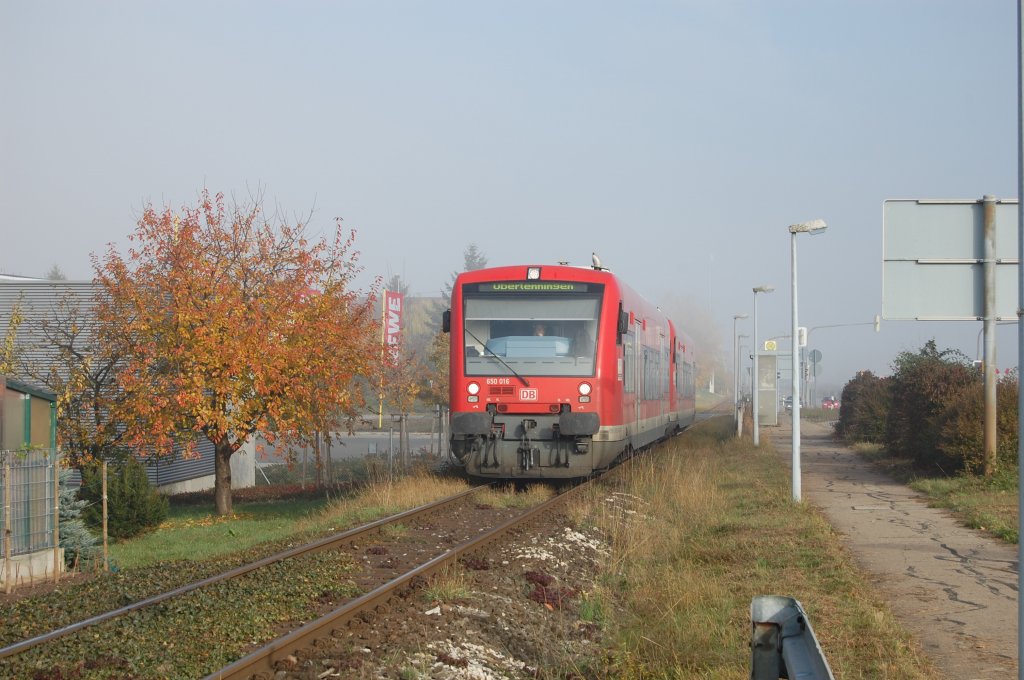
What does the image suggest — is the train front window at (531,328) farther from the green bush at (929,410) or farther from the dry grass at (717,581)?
the green bush at (929,410)

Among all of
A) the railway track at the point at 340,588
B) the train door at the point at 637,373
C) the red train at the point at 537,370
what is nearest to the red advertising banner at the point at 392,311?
the train door at the point at 637,373

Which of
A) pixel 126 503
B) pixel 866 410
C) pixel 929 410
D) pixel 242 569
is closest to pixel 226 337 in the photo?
pixel 126 503

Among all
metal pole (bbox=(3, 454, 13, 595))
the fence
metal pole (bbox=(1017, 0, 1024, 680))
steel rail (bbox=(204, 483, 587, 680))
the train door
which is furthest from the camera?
the train door

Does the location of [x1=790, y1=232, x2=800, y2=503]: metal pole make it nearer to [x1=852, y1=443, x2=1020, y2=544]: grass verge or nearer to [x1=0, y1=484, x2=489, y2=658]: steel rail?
[x1=852, y1=443, x2=1020, y2=544]: grass verge

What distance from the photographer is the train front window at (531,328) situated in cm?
1606

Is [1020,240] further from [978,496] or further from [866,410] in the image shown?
[866,410]

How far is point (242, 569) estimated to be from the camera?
9781 millimetres

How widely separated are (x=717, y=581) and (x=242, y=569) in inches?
177

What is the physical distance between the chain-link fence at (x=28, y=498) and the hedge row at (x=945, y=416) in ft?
48.8

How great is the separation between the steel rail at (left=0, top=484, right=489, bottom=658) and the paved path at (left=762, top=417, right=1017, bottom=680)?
5653 millimetres

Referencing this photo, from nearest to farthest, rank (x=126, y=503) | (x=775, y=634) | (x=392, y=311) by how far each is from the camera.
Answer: (x=775, y=634) < (x=126, y=503) < (x=392, y=311)

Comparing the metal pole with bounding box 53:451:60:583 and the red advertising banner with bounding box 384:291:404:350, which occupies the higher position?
the red advertising banner with bounding box 384:291:404:350

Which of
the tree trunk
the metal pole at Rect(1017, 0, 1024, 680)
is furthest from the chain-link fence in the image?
the metal pole at Rect(1017, 0, 1024, 680)

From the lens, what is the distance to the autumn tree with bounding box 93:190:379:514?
59.2ft
